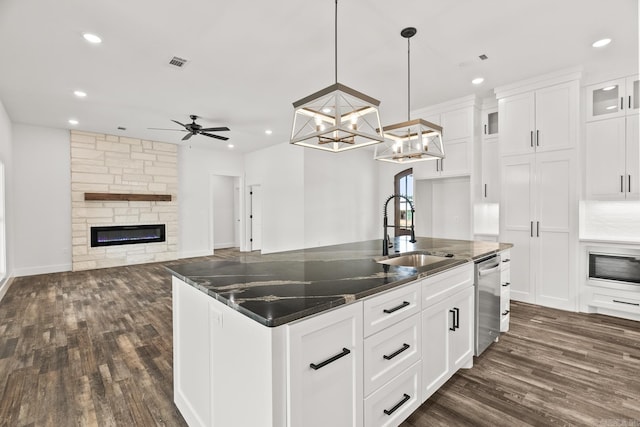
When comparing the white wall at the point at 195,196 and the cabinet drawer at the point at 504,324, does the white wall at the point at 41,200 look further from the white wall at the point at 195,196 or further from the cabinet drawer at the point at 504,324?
the cabinet drawer at the point at 504,324

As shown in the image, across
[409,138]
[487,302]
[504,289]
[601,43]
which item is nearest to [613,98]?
[601,43]

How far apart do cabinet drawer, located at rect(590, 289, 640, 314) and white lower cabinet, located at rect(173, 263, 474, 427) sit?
9.28 feet

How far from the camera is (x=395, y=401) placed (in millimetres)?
1679

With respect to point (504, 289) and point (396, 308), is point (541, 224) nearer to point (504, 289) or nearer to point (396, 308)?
point (504, 289)

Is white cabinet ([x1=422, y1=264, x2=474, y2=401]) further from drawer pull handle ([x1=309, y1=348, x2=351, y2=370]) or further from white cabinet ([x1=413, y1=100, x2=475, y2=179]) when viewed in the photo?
white cabinet ([x1=413, y1=100, x2=475, y2=179])

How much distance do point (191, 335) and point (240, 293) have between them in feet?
2.05

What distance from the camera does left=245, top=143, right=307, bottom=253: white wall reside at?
7.17m

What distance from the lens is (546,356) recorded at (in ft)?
8.75

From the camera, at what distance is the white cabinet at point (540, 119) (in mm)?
3756

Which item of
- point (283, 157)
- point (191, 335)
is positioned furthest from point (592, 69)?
point (283, 157)

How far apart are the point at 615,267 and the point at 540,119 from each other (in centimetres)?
200

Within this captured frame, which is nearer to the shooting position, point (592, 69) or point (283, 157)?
point (592, 69)

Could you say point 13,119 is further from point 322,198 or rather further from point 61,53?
point 322,198

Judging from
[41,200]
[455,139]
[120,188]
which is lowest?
[41,200]
